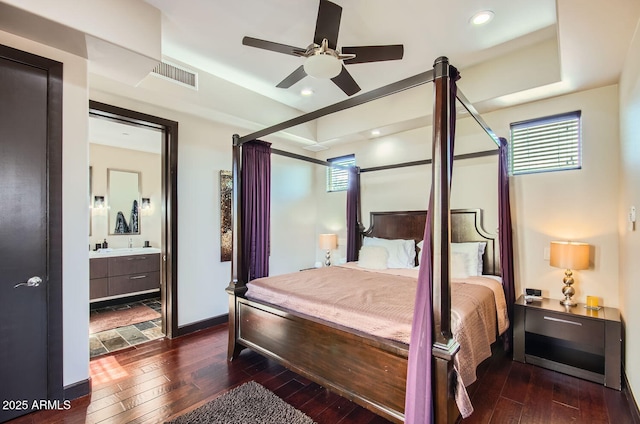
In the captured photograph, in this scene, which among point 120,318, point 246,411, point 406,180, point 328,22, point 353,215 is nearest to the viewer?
point 328,22

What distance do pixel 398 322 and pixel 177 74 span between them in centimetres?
330

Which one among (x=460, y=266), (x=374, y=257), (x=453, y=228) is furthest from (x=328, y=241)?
(x=460, y=266)

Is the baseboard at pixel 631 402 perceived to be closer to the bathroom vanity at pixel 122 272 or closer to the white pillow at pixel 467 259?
the white pillow at pixel 467 259

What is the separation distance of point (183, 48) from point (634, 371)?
Answer: 465 centimetres

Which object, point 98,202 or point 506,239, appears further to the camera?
point 98,202

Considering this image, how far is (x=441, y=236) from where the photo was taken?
1564mm

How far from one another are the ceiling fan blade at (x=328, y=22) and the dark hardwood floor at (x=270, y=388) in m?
2.66

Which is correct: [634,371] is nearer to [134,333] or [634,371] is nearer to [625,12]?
[625,12]

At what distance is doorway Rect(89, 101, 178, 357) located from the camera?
3.37 m

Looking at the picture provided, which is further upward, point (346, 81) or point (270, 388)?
point (346, 81)

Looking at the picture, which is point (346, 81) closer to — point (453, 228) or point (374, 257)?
point (374, 257)

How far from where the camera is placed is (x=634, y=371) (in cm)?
203

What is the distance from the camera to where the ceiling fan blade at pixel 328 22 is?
5.95 feet

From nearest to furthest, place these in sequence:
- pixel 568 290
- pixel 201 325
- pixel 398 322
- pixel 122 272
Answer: pixel 398 322, pixel 568 290, pixel 201 325, pixel 122 272
